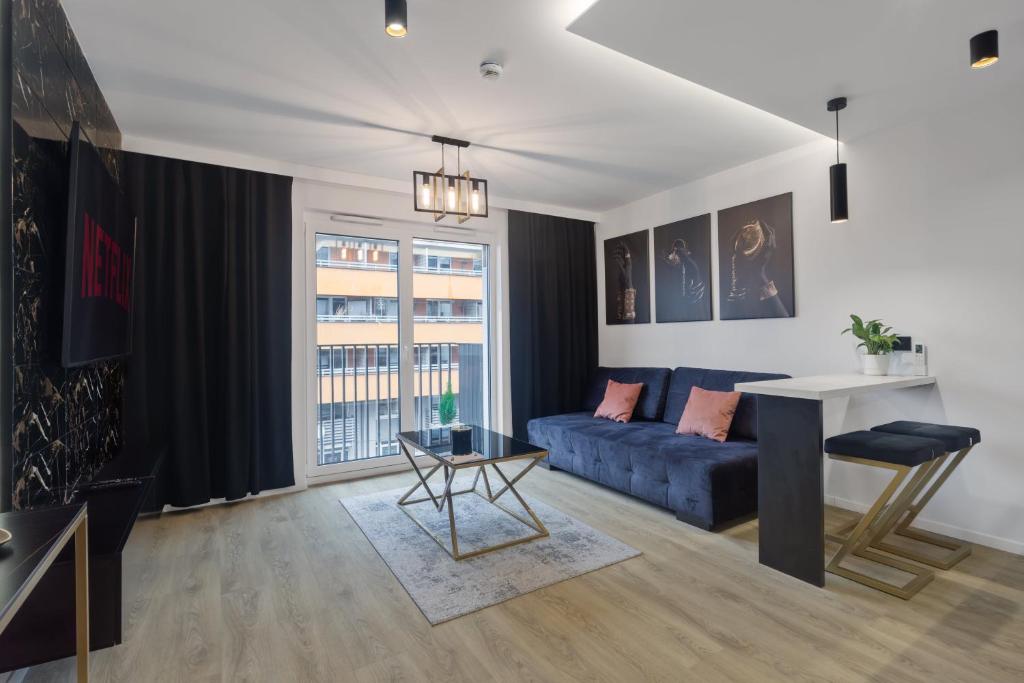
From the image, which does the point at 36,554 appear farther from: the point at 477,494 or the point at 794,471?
the point at 477,494

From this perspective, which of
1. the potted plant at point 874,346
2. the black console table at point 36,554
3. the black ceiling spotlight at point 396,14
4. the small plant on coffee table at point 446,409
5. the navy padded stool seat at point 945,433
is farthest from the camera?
the small plant on coffee table at point 446,409

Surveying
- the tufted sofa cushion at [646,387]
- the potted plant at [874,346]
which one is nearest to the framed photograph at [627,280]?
the tufted sofa cushion at [646,387]

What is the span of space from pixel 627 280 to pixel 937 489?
9.84ft

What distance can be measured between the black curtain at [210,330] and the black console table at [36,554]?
1895mm

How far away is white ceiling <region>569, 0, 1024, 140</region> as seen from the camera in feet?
6.38

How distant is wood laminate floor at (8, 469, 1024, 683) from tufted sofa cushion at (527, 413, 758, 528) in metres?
0.27

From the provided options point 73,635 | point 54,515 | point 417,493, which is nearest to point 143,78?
point 54,515

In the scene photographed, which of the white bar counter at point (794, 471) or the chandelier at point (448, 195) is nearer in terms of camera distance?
the white bar counter at point (794, 471)

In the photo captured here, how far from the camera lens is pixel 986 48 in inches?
79.7

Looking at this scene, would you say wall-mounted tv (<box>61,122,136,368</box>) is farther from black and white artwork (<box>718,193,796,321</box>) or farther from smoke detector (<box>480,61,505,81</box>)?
black and white artwork (<box>718,193,796,321</box>)

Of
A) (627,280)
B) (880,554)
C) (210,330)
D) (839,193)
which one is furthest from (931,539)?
(210,330)

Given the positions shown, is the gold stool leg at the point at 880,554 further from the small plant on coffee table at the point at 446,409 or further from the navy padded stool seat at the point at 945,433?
the small plant on coffee table at the point at 446,409

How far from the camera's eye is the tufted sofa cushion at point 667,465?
9.94ft

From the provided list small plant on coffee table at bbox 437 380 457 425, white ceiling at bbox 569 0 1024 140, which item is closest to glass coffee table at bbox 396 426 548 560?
small plant on coffee table at bbox 437 380 457 425
